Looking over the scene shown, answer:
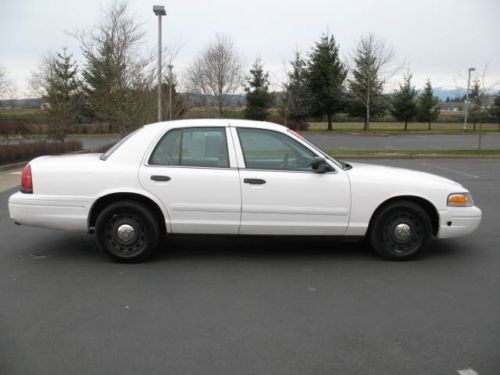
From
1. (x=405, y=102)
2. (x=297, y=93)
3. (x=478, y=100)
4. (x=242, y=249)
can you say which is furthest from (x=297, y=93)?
(x=242, y=249)

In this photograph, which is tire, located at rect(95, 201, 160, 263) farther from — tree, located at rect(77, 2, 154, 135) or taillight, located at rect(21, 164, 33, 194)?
tree, located at rect(77, 2, 154, 135)

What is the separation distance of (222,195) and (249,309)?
1543 millimetres

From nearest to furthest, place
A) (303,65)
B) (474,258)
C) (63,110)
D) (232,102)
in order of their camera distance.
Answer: (474,258) → (63,110) → (232,102) → (303,65)

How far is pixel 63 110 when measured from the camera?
2769 cm

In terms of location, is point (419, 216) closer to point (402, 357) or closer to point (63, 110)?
point (402, 357)

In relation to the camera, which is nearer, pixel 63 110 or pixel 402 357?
pixel 402 357

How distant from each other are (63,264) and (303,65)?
153ft

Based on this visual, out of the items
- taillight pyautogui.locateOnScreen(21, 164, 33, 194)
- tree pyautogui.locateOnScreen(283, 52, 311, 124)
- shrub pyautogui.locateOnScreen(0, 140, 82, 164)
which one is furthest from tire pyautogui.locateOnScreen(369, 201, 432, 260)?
tree pyautogui.locateOnScreen(283, 52, 311, 124)

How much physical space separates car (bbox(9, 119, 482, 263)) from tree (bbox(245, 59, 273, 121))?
41466mm

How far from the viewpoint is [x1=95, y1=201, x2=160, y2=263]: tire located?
549cm

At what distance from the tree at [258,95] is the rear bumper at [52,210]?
41726 mm

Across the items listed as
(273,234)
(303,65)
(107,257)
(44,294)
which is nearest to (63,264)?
(107,257)

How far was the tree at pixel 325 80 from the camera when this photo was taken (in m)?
49.7

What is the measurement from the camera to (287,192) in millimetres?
5496
